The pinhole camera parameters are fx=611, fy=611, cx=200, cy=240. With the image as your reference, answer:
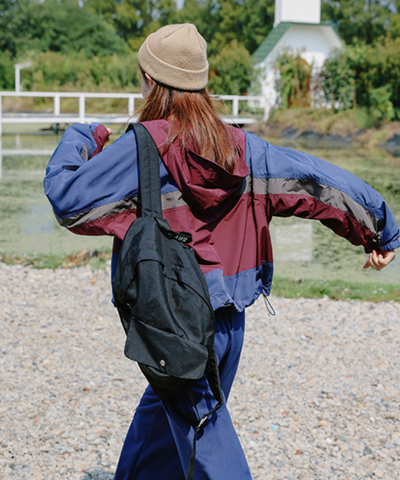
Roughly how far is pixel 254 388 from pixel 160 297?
213 cm

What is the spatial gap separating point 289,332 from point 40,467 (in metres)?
2.18

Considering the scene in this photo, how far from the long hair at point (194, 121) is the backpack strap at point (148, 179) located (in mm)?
55

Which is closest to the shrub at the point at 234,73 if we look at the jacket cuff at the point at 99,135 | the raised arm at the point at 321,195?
the jacket cuff at the point at 99,135

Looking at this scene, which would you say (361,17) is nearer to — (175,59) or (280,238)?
(280,238)

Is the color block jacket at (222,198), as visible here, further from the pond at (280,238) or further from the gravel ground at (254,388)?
the pond at (280,238)

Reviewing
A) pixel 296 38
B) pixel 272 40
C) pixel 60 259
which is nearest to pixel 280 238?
pixel 60 259

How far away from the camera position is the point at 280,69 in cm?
2620

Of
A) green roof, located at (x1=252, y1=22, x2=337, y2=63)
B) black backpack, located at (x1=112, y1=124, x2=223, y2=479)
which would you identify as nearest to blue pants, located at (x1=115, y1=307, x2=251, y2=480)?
black backpack, located at (x1=112, y1=124, x2=223, y2=479)

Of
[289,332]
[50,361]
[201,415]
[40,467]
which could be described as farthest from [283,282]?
[201,415]

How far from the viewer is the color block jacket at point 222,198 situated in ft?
5.40

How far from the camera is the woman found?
5.45 feet

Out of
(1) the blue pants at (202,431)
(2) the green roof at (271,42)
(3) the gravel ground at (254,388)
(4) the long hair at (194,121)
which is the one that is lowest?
(3) the gravel ground at (254,388)

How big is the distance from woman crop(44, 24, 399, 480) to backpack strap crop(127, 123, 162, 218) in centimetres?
3

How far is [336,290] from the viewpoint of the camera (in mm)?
5273
